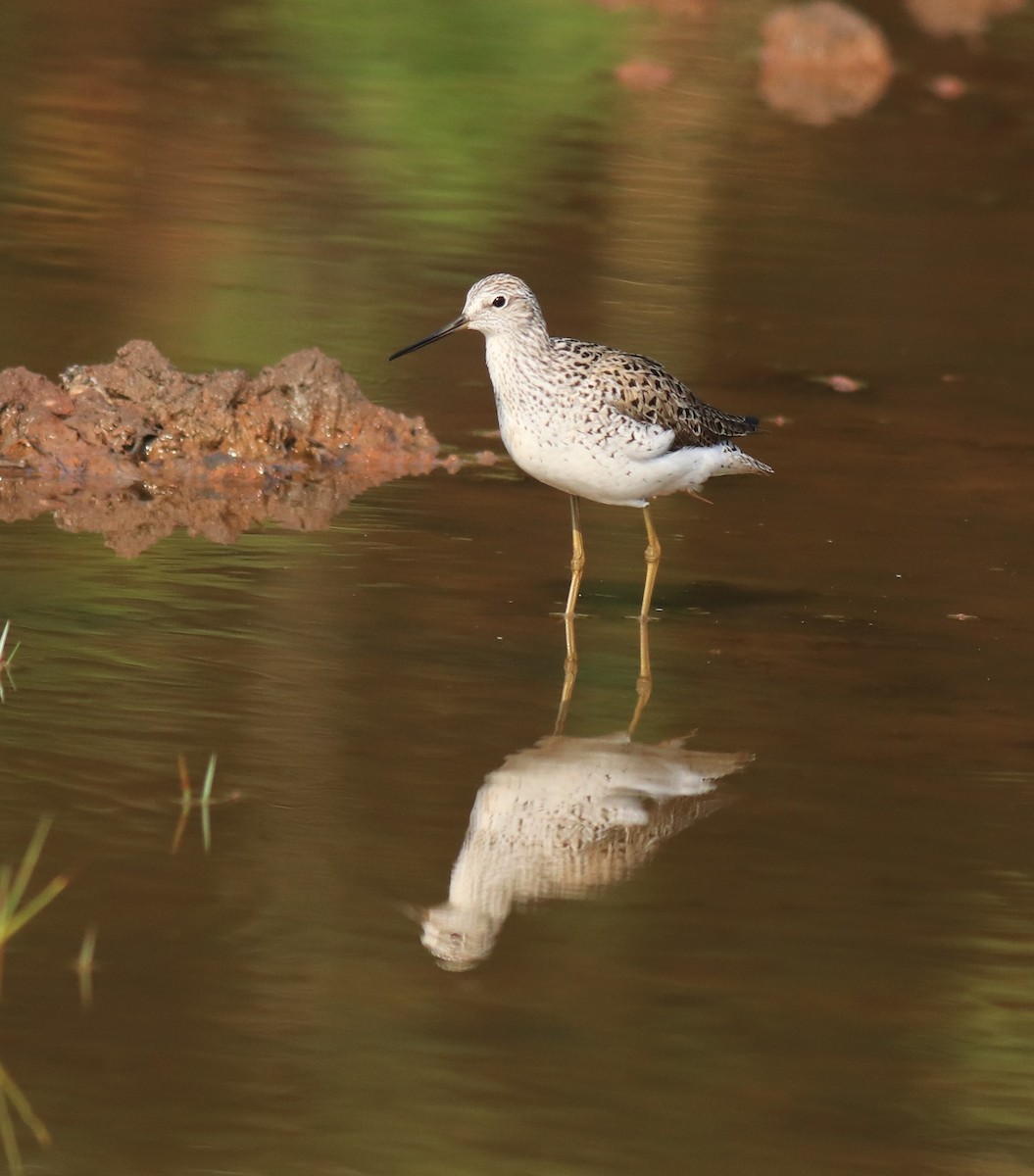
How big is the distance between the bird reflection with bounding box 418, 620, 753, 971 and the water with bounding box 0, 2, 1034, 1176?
0.07 m

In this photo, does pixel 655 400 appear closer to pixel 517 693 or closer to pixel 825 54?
pixel 517 693

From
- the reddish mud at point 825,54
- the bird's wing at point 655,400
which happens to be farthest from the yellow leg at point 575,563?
the reddish mud at point 825,54

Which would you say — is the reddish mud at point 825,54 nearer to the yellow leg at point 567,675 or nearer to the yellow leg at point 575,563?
the yellow leg at point 575,563

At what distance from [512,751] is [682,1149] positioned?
2.19 meters

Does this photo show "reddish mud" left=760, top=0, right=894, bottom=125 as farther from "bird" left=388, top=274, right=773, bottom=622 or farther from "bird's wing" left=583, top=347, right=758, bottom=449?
"bird" left=388, top=274, right=773, bottom=622

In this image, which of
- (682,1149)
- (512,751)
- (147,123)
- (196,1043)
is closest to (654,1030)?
(682,1149)

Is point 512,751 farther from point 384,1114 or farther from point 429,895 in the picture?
point 384,1114

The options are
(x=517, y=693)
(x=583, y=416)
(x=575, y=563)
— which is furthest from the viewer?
(x=575, y=563)

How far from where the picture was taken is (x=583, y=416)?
7895 mm

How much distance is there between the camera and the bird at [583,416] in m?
7.89

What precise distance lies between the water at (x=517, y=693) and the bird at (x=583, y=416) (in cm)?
43

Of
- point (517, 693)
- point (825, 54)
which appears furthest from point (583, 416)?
point (825, 54)

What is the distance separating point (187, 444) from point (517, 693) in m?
2.64

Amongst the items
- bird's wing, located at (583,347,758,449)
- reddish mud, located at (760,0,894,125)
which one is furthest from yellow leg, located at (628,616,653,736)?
reddish mud, located at (760,0,894,125)
